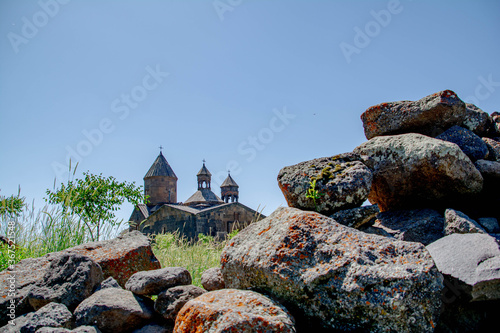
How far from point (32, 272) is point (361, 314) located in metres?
3.10

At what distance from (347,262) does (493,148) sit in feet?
9.35

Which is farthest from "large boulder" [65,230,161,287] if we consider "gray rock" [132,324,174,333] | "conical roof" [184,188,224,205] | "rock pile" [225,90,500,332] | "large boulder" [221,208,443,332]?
"conical roof" [184,188,224,205]

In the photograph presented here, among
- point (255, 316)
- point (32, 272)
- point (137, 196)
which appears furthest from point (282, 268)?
point (137, 196)

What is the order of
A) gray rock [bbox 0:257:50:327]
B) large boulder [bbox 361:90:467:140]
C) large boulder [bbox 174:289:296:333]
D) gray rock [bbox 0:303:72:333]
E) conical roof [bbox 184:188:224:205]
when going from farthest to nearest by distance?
conical roof [bbox 184:188:224:205] < large boulder [bbox 361:90:467:140] < gray rock [bbox 0:257:50:327] < gray rock [bbox 0:303:72:333] < large boulder [bbox 174:289:296:333]

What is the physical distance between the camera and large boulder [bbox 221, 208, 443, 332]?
2193mm

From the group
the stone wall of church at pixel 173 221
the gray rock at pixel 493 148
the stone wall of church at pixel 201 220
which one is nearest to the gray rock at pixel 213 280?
the gray rock at pixel 493 148

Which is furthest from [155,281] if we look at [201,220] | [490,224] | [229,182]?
[229,182]

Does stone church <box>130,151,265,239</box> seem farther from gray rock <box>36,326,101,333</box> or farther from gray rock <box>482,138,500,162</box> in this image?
gray rock <box>36,326,101,333</box>

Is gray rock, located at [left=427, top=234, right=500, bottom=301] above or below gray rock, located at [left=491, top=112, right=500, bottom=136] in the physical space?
below

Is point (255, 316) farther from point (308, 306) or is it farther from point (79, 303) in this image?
point (79, 303)

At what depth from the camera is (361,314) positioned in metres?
2.22

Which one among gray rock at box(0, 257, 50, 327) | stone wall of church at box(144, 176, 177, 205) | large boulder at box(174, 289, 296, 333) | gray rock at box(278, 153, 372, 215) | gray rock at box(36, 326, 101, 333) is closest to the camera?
large boulder at box(174, 289, 296, 333)

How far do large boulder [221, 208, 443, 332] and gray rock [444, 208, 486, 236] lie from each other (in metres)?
1.00

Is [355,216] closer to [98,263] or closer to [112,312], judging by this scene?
[112,312]
